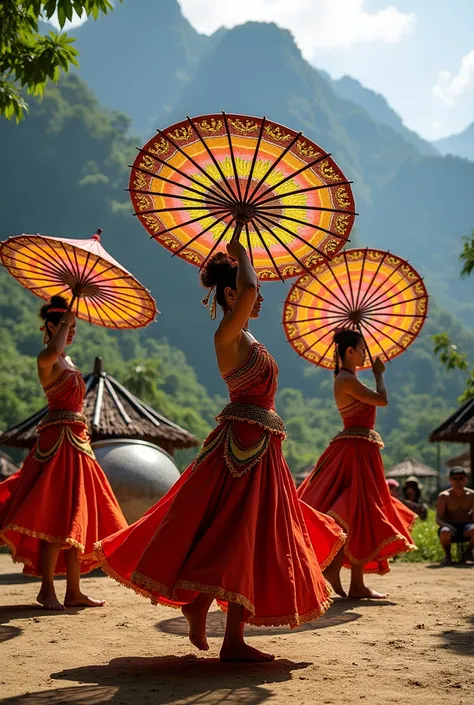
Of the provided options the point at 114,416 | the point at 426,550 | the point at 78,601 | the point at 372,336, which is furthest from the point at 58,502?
the point at 114,416

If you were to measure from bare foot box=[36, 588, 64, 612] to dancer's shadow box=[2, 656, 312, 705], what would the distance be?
5.92 feet

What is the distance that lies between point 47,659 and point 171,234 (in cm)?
265

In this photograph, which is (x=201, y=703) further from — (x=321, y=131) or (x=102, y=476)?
(x=321, y=131)

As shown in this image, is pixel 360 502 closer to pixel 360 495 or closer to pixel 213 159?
pixel 360 495

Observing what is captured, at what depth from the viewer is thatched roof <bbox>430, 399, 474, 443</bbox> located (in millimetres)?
13380

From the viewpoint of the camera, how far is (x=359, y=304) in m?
7.33

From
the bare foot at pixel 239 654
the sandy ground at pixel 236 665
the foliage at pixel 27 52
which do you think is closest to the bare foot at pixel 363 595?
the sandy ground at pixel 236 665

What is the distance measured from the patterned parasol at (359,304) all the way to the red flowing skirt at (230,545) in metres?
3.11

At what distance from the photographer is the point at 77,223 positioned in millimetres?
90625

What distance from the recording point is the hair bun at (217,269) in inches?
175

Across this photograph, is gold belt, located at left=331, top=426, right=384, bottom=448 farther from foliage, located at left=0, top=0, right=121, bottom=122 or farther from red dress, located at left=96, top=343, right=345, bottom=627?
foliage, located at left=0, top=0, right=121, bottom=122

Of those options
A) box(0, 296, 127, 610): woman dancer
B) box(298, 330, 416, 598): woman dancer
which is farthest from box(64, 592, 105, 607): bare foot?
box(298, 330, 416, 598): woman dancer

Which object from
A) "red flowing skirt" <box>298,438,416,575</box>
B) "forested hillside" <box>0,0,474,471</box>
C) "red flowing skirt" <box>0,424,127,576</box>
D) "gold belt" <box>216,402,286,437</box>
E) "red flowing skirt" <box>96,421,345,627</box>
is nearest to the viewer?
"red flowing skirt" <box>96,421,345,627</box>

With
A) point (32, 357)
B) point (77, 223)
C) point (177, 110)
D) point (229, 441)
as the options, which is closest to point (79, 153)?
point (77, 223)
